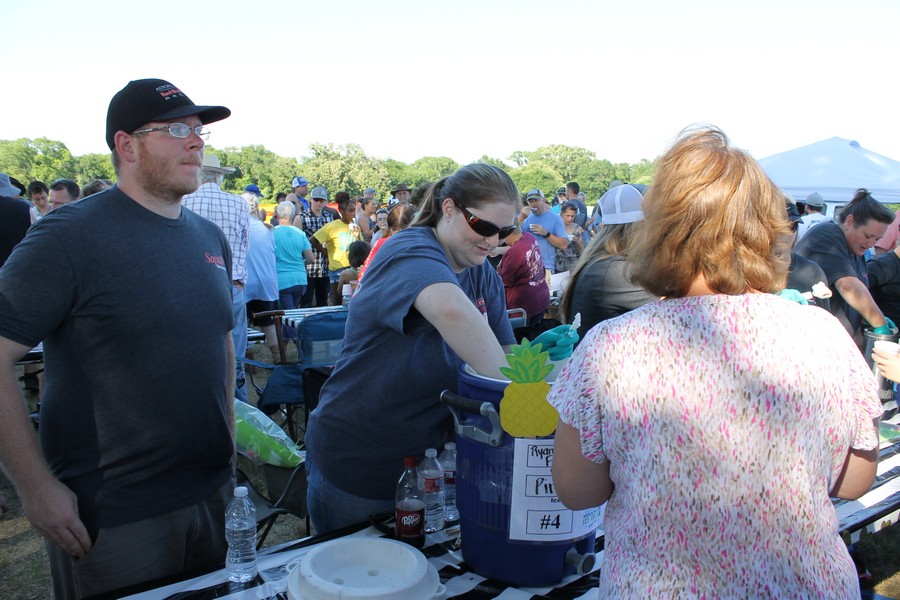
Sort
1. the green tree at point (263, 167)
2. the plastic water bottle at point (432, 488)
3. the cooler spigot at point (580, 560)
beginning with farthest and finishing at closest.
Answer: the green tree at point (263, 167) → the plastic water bottle at point (432, 488) → the cooler spigot at point (580, 560)

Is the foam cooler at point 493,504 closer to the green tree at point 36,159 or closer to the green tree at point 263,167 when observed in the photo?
the green tree at point 36,159

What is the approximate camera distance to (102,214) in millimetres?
1605

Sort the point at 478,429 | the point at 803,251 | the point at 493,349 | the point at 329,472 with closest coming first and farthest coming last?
the point at 478,429, the point at 493,349, the point at 329,472, the point at 803,251

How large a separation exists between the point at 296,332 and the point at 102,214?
2.98 metres

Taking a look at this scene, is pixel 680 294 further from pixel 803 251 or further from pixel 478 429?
pixel 803 251

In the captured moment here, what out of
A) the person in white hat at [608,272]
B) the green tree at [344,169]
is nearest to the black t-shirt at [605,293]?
the person in white hat at [608,272]

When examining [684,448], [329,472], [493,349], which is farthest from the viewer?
[329,472]

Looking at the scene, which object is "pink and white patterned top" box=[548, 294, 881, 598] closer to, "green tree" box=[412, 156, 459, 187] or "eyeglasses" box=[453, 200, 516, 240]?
"eyeglasses" box=[453, 200, 516, 240]

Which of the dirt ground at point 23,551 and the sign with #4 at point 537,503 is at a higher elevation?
the sign with #4 at point 537,503

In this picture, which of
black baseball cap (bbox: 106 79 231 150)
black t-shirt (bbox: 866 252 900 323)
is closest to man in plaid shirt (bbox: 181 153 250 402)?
black baseball cap (bbox: 106 79 231 150)

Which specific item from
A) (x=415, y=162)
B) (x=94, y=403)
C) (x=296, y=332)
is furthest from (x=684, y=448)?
(x=415, y=162)

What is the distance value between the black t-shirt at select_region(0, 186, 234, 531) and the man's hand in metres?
0.07

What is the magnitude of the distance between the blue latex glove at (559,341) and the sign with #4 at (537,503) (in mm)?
273

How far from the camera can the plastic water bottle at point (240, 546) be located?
4.62ft
